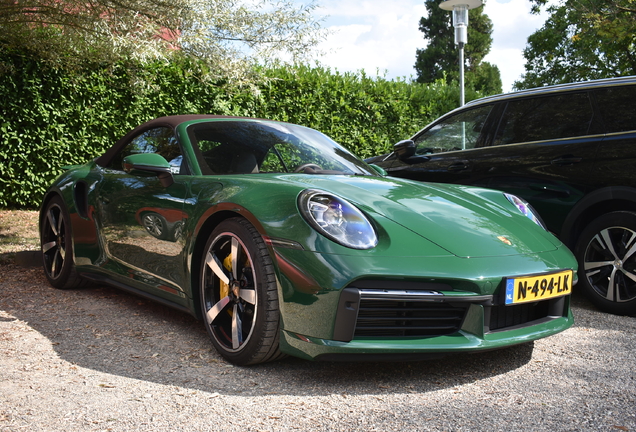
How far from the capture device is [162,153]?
399 centimetres

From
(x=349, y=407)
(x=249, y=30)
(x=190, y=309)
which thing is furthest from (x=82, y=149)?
(x=349, y=407)

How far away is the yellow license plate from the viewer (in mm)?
2754

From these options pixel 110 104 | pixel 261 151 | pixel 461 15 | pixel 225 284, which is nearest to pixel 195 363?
pixel 225 284

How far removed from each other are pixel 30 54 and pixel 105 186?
15.1 ft

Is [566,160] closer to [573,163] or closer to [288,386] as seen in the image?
[573,163]

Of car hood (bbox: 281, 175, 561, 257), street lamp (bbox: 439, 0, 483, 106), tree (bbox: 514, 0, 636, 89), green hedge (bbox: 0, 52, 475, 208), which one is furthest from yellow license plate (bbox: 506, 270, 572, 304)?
tree (bbox: 514, 0, 636, 89)

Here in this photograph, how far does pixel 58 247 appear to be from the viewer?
192 inches

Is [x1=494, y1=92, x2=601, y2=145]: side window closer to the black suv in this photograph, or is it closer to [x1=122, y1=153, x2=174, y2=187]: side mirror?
the black suv

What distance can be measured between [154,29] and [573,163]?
4841 mm

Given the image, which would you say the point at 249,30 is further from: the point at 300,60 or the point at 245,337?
the point at 245,337

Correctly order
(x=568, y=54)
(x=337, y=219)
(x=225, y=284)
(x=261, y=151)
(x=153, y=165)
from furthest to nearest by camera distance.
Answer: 1. (x=568, y=54)
2. (x=261, y=151)
3. (x=153, y=165)
4. (x=225, y=284)
5. (x=337, y=219)

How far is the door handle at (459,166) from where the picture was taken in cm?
517

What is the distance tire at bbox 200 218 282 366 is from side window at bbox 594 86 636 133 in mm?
2714

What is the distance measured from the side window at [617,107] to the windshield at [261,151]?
1.66m
